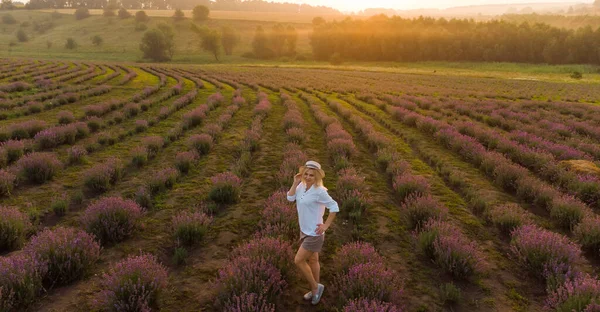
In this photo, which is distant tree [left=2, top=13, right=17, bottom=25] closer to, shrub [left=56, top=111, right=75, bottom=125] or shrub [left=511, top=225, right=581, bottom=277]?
shrub [left=56, top=111, right=75, bottom=125]

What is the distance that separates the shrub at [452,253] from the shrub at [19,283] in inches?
209

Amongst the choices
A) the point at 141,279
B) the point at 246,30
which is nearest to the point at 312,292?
the point at 141,279

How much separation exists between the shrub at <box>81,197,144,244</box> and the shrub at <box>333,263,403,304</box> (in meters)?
3.72

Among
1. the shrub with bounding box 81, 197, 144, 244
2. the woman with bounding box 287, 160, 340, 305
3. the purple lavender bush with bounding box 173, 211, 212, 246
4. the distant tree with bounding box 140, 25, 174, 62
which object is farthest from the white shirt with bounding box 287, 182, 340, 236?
the distant tree with bounding box 140, 25, 174, 62

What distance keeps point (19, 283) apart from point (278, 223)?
135 inches

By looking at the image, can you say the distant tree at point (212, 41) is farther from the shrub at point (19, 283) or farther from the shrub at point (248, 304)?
the shrub at point (248, 304)

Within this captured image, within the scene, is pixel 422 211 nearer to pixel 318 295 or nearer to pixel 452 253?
pixel 452 253

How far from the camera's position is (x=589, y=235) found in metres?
5.30

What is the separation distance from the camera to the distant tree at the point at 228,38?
91.8 meters

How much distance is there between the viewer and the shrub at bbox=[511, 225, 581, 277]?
4.47 meters

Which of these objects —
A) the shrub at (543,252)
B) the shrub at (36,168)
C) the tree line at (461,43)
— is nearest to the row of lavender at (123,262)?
the shrub at (36,168)

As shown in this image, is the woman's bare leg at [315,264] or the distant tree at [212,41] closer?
the woman's bare leg at [315,264]

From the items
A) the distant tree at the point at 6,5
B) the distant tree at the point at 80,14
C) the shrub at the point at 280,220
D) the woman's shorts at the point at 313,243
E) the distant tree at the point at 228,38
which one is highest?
the distant tree at the point at 6,5

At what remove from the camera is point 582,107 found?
21672mm
